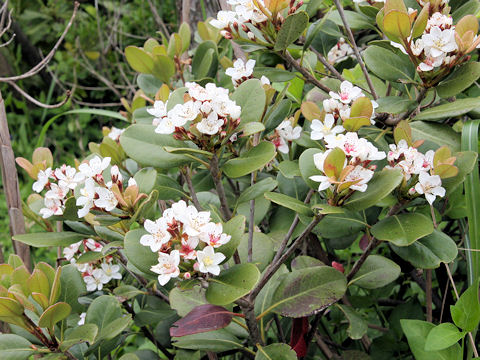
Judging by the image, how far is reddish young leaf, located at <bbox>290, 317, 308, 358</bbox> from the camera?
38.6 inches

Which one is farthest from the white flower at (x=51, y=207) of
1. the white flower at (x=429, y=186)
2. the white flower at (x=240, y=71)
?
the white flower at (x=429, y=186)

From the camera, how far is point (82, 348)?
106cm

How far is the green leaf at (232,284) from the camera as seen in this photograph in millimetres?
746

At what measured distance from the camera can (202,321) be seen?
2.75ft

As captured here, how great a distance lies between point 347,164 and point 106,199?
1.31 ft

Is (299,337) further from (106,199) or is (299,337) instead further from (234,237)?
(106,199)

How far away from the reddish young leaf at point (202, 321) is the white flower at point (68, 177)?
324mm

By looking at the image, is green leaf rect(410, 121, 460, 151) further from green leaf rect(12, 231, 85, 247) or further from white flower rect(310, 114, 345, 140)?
green leaf rect(12, 231, 85, 247)

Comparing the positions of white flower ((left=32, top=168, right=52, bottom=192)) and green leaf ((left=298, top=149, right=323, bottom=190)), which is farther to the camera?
white flower ((left=32, top=168, right=52, bottom=192))

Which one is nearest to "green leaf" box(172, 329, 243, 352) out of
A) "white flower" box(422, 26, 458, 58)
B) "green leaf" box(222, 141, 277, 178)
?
"green leaf" box(222, 141, 277, 178)

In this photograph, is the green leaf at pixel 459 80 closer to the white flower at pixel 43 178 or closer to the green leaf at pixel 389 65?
the green leaf at pixel 389 65

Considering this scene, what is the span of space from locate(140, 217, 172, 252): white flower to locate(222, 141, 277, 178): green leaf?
17cm

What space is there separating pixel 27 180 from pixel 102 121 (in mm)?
728

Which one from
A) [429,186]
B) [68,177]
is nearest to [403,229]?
[429,186]
